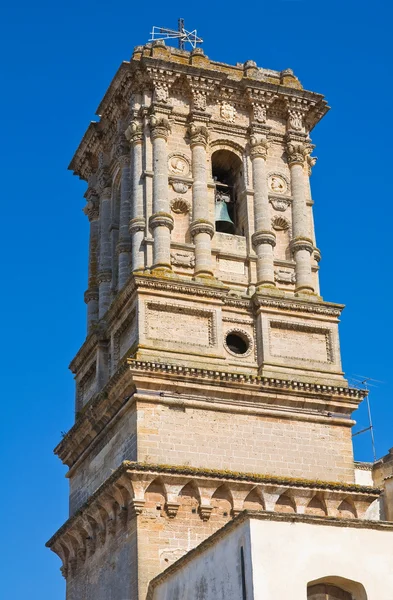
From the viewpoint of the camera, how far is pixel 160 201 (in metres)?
29.8

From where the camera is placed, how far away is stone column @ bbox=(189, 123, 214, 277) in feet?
96.4

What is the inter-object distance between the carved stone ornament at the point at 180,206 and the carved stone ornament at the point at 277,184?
2.70 metres

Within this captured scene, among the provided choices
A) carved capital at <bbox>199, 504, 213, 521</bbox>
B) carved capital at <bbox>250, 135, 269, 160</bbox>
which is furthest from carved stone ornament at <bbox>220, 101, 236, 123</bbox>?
carved capital at <bbox>199, 504, 213, 521</bbox>

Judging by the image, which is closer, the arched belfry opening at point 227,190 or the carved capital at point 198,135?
the carved capital at point 198,135

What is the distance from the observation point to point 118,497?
26.0 metres

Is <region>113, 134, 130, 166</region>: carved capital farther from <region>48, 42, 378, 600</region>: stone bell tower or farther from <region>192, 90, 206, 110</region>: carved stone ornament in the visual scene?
<region>192, 90, 206, 110</region>: carved stone ornament

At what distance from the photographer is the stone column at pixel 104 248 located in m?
31.7

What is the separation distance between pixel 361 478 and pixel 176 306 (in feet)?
31.8

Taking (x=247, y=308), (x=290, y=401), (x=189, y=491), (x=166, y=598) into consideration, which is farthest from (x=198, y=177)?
(x=166, y=598)

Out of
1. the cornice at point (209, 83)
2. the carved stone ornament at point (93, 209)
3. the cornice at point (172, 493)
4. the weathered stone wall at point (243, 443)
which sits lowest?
the cornice at point (172, 493)

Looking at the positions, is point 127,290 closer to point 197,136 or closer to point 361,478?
point 197,136

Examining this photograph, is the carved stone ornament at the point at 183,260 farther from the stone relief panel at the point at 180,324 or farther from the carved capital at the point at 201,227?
the stone relief panel at the point at 180,324

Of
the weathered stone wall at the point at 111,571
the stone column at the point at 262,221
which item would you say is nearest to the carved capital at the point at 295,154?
the stone column at the point at 262,221

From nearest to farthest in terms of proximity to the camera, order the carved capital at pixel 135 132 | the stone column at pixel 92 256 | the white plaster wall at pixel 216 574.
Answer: the white plaster wall at pixel 216 574 < the carved capital at pixel 135 132 < the stone column at pixel 92 256
